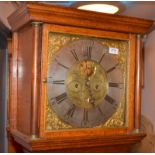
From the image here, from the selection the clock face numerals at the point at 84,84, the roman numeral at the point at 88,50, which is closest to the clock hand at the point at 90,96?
the clock face numerals at the point at 84,84

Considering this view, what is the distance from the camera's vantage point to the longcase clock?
1049mm

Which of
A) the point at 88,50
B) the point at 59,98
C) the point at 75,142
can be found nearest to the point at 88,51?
the point at 88,50

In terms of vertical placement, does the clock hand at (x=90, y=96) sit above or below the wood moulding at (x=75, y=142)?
above

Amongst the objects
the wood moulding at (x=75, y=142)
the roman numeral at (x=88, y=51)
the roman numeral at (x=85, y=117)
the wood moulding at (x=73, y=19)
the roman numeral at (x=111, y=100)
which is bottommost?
the wood moulding at (x=75, y=142)

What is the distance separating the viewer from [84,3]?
4.58ft

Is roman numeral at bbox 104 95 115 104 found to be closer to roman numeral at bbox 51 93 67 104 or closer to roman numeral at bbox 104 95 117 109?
roman numeral at bbox 104 95 117 109

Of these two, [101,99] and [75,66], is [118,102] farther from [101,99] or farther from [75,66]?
[75,66]

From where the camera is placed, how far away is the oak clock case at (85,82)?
42.4 inches

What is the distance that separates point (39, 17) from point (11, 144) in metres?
0.69

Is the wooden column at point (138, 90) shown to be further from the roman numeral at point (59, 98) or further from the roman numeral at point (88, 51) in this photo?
the roman numeral at point (59, 98)

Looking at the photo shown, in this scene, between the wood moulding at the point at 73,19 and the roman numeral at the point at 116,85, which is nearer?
the wood moulding at the point at 73,19

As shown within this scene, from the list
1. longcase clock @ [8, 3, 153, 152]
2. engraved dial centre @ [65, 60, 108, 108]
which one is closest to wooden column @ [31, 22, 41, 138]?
longcase clock @ [8, 3, 153, 152]

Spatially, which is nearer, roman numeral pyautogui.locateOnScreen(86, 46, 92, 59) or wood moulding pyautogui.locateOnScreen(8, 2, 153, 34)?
wood moulding pyautogui.locateOnScreen(8, 2, 153, 34)

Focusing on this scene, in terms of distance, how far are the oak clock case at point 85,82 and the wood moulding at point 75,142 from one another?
2.0 inches
